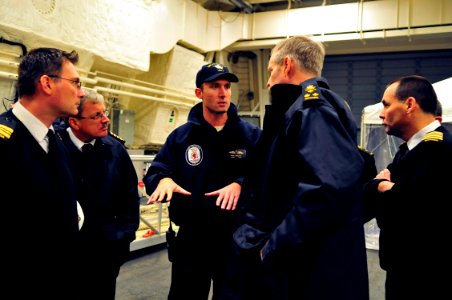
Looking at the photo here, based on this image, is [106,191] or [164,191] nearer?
[164,191]

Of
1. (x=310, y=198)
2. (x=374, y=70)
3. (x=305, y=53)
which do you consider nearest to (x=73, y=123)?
(x=305, y=53)

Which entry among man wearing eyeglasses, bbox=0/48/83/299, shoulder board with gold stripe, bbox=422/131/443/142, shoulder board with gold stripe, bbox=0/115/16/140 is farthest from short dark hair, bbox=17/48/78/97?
shoulder board with gold stripe, bbox=422/131/443/142

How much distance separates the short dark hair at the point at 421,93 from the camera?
6.18 ft

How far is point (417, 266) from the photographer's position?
1660 millimetres

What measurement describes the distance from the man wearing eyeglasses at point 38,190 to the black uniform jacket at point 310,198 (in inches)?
30.8

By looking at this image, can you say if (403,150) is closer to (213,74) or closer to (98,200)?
(213,74)

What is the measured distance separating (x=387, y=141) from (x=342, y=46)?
108 inches

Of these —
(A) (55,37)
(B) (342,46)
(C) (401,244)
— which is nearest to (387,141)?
(B) (342,46)

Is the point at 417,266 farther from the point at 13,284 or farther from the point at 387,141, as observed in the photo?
the point at 387,141

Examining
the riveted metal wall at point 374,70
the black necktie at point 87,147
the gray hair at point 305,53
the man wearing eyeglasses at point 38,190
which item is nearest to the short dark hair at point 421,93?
the gray hair at point 305,53

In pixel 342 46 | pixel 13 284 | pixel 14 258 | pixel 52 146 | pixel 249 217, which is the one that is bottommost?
pixel 13 284

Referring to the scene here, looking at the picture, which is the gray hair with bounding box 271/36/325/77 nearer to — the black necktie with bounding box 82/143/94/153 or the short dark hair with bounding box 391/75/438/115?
the short dark hair with bounding box 391/75/438/115

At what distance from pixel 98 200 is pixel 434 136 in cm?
193

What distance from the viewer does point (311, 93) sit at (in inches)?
53.1
